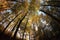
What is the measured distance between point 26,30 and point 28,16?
6.5 inches

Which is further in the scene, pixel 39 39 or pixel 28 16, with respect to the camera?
pixel 28 16

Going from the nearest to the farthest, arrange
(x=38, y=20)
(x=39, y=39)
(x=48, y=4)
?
Result: (x=39, y=39) → (x=38, y=20) → (x=48, y=4)

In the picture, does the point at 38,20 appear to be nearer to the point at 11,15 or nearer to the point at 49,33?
the point at 49,33

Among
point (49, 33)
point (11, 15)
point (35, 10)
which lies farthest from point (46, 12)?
point (11, 15)

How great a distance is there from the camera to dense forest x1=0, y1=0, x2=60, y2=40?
135cm

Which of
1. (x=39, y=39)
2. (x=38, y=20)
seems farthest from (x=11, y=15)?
(x=39, y=39)

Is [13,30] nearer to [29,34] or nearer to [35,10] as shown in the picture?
[29,34]

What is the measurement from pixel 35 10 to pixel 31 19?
0.14 meters

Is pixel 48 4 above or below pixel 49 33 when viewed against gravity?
above

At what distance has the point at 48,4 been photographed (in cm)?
161

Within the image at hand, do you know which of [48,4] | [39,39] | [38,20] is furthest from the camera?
[48,4]

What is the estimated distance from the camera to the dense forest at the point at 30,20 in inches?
53.3

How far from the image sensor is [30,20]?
1447 millimetres

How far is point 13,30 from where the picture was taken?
1370 mm
